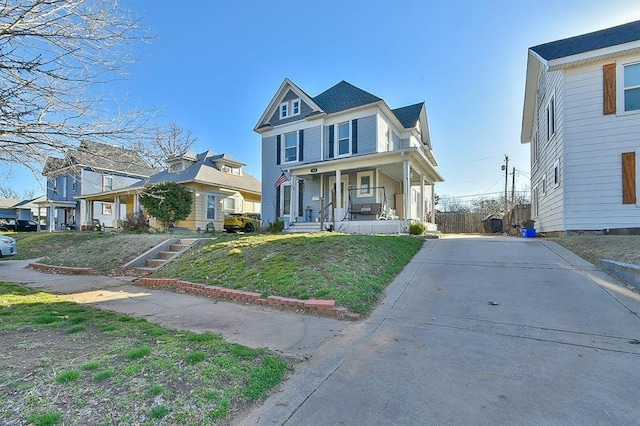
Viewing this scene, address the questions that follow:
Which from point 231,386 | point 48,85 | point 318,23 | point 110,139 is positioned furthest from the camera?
point 318,23

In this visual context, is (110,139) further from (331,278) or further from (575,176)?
(575,176)

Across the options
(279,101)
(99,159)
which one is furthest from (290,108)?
(99,159)

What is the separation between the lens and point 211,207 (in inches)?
908

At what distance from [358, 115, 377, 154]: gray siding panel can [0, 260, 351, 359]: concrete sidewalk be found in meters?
12.3

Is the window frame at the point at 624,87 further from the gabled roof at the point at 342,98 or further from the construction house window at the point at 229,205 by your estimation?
the construction house window at the point at 229,205

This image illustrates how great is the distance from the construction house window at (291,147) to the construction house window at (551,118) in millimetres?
12082

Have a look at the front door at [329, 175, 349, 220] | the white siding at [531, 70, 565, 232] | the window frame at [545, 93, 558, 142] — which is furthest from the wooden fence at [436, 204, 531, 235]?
the front door at [329, 175, 349, 220]

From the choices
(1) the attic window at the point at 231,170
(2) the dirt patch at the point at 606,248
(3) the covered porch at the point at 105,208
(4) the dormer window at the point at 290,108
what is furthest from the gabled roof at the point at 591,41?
(3) the covered porch at the point at 105,208

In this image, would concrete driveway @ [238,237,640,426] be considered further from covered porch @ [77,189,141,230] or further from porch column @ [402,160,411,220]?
covered porch @ [77,189,141,230]

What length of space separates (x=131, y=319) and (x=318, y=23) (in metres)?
11.3

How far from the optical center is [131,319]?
4539mm

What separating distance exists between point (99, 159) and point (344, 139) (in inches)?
533

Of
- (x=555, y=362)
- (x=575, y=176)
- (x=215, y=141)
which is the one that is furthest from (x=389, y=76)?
(x=215, y=141)

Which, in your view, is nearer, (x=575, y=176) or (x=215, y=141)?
(x=575, y=176)
